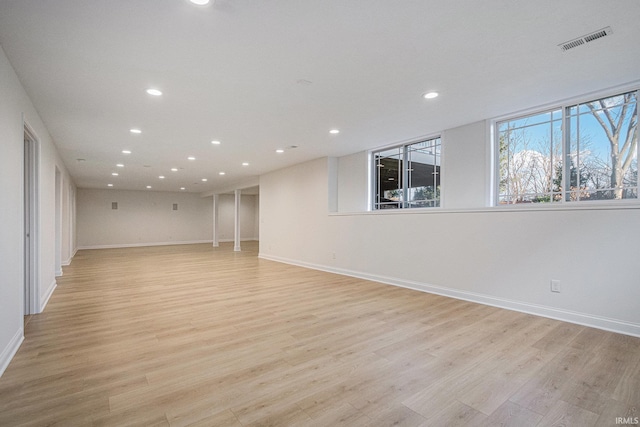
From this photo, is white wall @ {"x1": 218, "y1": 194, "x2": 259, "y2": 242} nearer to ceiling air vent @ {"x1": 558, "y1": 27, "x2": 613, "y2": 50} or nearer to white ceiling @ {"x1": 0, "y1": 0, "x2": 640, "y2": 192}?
white ceiling @ {"x1": 0, "y1": 0, "x2": 640, "y2": 192}

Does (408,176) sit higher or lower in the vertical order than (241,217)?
higher

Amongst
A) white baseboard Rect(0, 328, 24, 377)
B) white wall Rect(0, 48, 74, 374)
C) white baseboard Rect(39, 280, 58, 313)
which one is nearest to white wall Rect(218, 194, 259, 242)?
white baseboard Rect(39, 280, 58, 313)

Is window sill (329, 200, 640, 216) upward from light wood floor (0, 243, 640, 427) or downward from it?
upward

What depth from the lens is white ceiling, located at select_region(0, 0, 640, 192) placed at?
2.17m

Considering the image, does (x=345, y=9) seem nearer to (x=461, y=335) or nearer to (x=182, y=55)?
(x=182, y=55)

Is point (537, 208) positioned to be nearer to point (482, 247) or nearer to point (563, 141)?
point (482, 247)

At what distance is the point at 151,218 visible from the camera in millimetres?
14227

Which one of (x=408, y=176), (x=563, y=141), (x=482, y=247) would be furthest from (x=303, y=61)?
(x=408, y=176)

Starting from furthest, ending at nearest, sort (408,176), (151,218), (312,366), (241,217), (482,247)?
(241,217) < (151,218) < (408,176) < (482,247) < (312,366)

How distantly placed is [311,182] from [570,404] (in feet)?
20.3

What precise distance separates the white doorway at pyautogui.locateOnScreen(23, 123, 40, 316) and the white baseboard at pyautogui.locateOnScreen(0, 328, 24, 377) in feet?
3.37

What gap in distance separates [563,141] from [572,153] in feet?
0.63

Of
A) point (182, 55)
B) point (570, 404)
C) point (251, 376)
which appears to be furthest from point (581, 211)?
point (182, 55)

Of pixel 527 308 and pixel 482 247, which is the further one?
pixel 482 247
